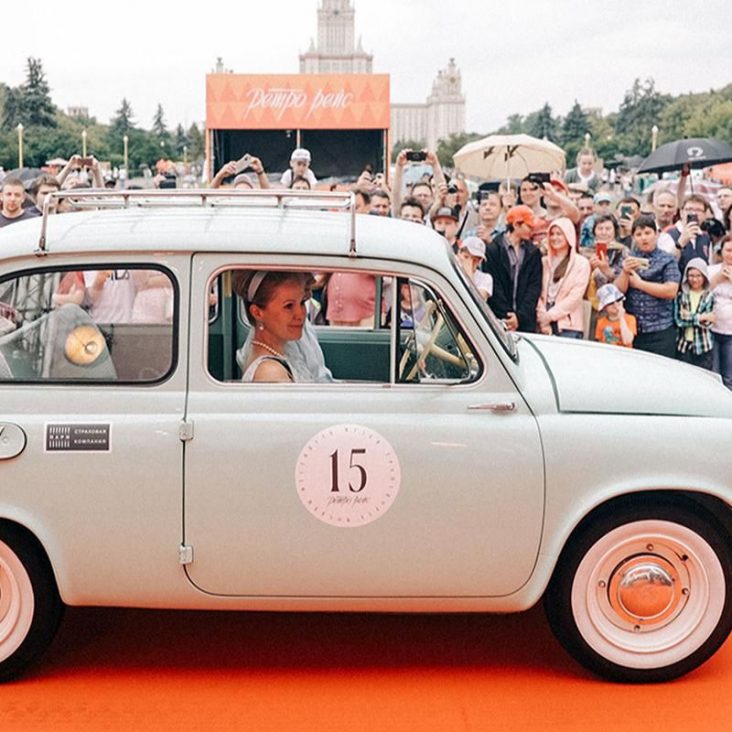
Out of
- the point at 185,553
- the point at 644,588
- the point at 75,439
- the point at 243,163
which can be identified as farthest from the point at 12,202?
the point at 644,588

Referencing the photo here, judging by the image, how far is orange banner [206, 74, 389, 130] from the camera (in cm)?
2911

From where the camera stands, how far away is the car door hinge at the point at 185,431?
3.81 m

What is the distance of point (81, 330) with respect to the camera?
3.98 meters

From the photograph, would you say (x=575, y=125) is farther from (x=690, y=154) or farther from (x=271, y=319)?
(x=271, y=319)

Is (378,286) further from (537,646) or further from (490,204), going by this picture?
(490,204)

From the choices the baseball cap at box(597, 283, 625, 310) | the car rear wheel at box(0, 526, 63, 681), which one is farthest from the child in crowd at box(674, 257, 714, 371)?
the car rear wheel at box(0, 526, 63, 681)

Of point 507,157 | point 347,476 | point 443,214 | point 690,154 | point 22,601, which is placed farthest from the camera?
point 507,157

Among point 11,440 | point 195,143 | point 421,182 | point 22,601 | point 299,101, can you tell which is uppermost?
point 195,143

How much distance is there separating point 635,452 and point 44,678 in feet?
7.98

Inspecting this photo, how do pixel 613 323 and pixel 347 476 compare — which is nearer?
pixel 347 476

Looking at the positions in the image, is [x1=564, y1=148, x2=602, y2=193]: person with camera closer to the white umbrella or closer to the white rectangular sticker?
the white umbrella

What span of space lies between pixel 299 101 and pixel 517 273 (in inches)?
916

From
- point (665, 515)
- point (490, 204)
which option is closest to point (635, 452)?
point (665, 515)

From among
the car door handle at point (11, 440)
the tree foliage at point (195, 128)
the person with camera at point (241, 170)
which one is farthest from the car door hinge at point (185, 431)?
the tree foliage at point (195, 128)
